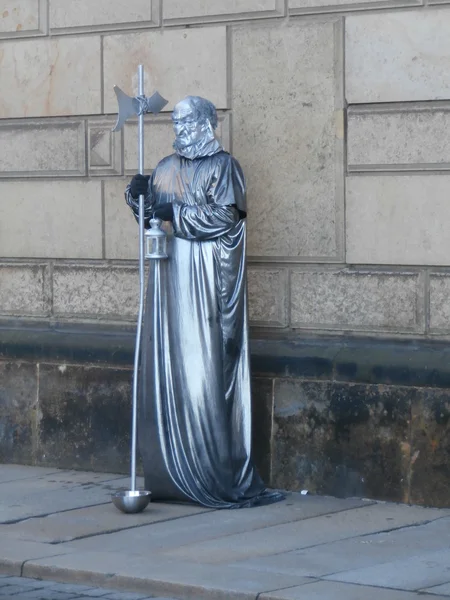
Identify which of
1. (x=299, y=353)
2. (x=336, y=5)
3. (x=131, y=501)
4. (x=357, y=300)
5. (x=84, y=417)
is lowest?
(x=131, y=501)

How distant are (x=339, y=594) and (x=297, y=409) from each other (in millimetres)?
2494

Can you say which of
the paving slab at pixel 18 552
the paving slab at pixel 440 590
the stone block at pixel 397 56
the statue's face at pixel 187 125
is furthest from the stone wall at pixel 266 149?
the paving slab at pixel 440 590

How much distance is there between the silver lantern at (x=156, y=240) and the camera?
771 cm

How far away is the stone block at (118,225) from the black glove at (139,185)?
4.09ft

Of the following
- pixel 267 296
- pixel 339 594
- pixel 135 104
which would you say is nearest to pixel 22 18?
pixel 135 104

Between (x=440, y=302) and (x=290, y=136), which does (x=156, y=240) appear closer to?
(x=290, y=136)

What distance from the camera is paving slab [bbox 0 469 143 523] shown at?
25.8ft

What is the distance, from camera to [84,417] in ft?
30.0

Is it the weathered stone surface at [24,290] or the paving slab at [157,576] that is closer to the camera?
the paving slab at [157,576]

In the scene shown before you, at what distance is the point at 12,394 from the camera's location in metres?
9.49

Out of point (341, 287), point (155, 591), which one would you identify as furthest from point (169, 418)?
point (155, 591)

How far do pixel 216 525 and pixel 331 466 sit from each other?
1.08 meters

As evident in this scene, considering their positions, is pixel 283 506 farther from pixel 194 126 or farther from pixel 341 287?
pixel 194 126

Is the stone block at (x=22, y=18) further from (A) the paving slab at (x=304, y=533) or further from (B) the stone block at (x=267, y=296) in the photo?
(A) the paving slab at (x=304, y=533)
